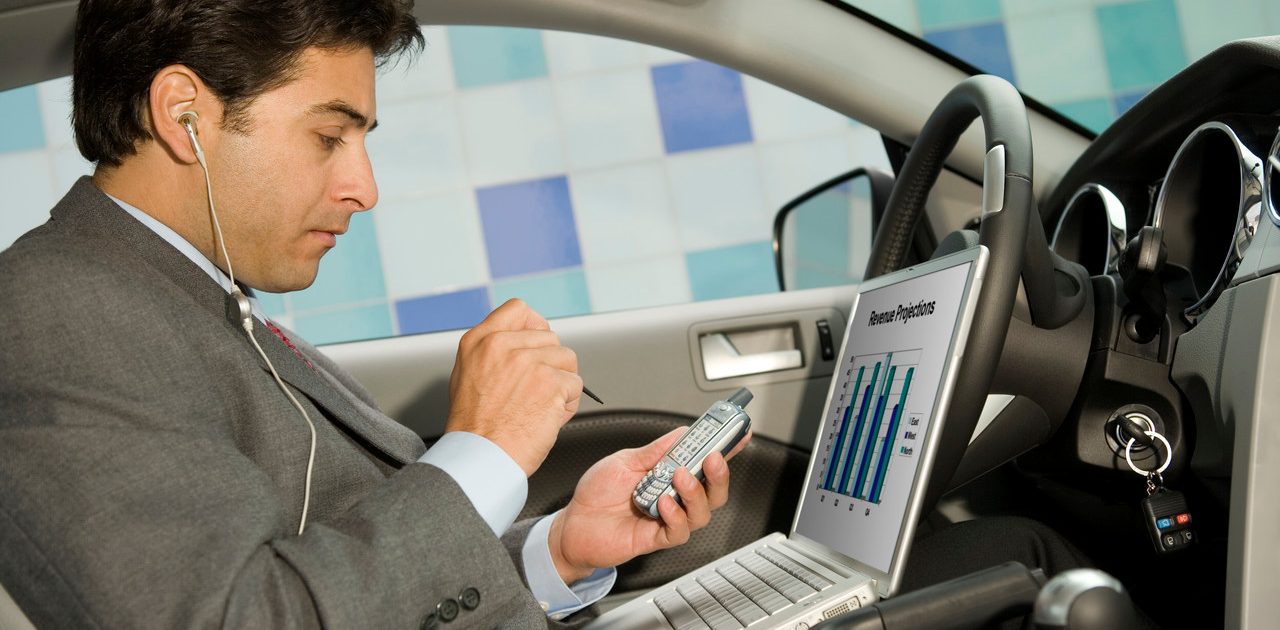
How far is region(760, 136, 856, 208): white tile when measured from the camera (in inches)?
167

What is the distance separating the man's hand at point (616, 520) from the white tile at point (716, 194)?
122 inches

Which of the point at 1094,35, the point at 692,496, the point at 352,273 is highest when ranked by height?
the point at 1094,35

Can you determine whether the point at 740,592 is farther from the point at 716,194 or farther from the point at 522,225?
the point at 716,194

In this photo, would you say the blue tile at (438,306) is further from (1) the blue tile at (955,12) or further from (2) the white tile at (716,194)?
(1) the blue tile at (955,12)

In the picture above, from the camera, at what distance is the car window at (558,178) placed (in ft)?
13.3

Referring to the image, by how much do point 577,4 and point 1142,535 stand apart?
3.82ft

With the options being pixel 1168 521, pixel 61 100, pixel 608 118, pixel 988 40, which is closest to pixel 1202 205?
pixel 1168 521

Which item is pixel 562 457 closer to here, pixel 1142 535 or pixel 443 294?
pixel 1142 535

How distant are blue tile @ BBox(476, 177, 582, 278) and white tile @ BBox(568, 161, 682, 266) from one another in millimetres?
155

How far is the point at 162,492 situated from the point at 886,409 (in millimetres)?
736

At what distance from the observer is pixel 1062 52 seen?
3672mm

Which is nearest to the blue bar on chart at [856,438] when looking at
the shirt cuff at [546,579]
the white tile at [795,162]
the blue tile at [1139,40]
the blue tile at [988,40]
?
the shirt cuff at [546,579]

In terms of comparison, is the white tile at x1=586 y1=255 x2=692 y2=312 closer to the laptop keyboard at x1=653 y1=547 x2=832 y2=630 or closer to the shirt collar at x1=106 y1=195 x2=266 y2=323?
the laptop keyboard at x1=653 y1=547 x2=832 y2=630

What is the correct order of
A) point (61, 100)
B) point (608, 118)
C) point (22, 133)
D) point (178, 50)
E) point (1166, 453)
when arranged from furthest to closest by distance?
point (608, 118)
point (22, 133)
point (61, 100)
point (1166, 453)
point (178, 50)
